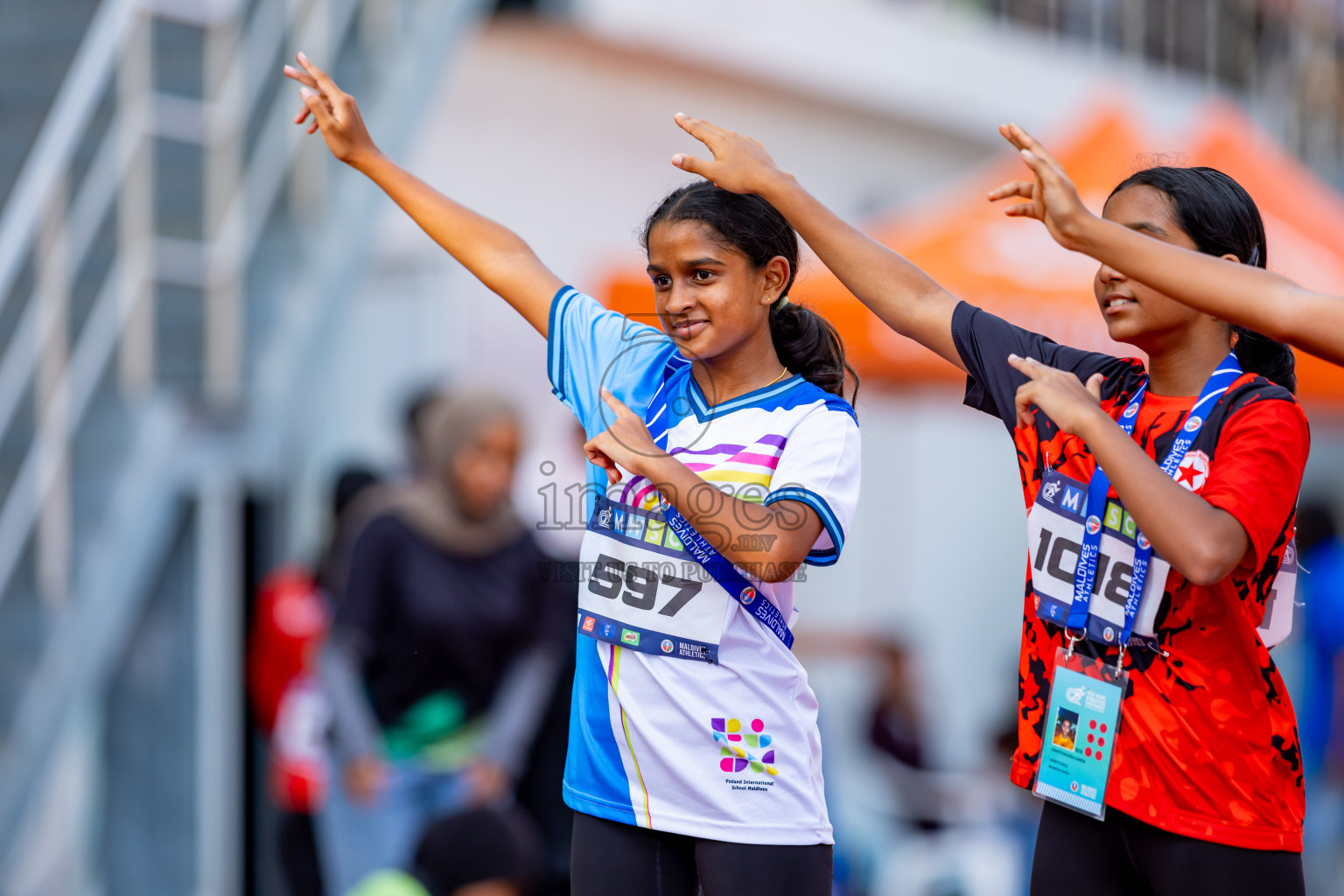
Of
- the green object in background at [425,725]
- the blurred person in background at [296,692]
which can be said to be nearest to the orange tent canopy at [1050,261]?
the green object in background at [425,725]

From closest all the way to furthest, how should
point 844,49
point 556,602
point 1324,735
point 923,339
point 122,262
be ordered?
1. point 923,339
2. point 556,602
3. point 122,262
4. point 1324,735
5. point 844,49

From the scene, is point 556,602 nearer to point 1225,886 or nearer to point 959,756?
point 1225,886

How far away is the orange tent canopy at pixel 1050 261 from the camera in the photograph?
448cm

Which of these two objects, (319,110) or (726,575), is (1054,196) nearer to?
(726,575)

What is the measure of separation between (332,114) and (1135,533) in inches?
52.1

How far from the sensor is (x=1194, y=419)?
186 centimetres

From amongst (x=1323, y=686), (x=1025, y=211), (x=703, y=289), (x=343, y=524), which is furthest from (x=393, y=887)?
(x=1323, y=686)

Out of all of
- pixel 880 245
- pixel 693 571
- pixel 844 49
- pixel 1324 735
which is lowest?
pixel 1324 735

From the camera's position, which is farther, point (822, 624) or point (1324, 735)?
point (822, 624)

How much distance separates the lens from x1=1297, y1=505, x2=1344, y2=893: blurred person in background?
5.71m

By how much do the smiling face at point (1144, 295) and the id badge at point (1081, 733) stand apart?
433 millimetres

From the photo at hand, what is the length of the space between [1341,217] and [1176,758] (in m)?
4.91

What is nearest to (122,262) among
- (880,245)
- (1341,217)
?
(880,245)

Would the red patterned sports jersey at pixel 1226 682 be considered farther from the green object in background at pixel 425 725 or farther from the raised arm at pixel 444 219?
the green object in background at pixel 425 725
